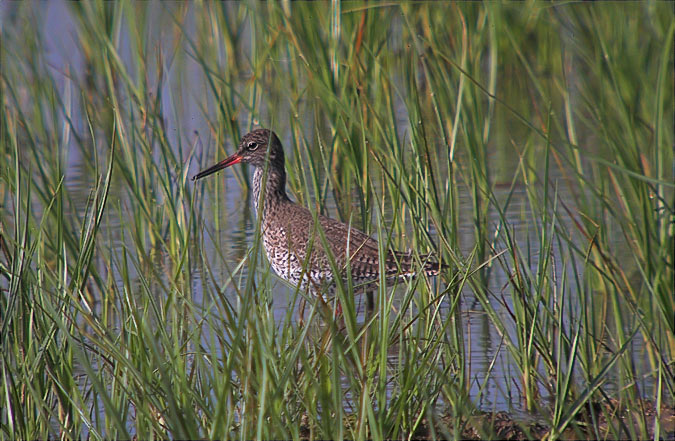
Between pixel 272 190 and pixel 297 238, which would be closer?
pixel 297 238

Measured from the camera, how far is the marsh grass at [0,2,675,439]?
2586 millimetres

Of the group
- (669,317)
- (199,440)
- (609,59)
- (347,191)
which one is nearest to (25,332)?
(199,440)

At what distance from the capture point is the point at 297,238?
516 centimetres

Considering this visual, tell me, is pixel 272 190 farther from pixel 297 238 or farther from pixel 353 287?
pixel 353 287

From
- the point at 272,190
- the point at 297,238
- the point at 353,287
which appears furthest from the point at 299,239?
the point at 353,287

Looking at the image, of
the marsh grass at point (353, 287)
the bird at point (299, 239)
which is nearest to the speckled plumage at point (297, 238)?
the bird at point (299, 239)

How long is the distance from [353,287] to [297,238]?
2.00 m

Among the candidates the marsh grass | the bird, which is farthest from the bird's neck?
the marsh grass

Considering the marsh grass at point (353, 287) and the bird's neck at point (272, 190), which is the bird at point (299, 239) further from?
the marsh grass at point (353, 287)

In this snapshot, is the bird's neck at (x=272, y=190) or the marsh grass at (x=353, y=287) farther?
the bird's neck at (x=272, y=190)

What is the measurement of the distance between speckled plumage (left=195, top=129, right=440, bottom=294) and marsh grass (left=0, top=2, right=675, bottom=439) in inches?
6.4

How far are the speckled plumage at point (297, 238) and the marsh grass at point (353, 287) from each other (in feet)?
0.54

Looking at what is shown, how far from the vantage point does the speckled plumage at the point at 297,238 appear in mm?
4766

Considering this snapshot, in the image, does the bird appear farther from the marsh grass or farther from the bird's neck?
the marsh grass
